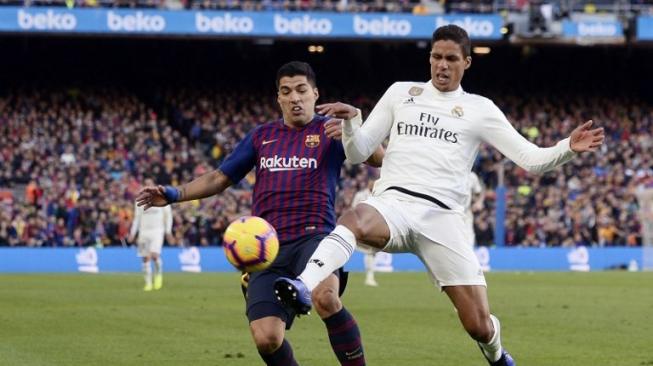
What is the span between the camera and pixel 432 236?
9148mm

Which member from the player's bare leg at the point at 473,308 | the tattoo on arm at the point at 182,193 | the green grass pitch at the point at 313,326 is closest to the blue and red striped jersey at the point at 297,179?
the tattoo on arm at the point at 182,193

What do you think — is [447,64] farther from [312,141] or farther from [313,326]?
[313,326]

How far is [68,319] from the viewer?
17.9 metres

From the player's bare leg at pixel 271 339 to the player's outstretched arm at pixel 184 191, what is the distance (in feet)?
3.92

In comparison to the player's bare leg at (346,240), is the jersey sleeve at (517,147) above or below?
above

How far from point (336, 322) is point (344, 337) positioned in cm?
12

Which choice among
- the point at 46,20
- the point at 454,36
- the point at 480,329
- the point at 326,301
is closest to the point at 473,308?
the point at 480,329

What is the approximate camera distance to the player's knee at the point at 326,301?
922cm

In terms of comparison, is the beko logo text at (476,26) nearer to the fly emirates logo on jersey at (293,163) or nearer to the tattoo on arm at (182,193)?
the tattoo on arm at (182,193)

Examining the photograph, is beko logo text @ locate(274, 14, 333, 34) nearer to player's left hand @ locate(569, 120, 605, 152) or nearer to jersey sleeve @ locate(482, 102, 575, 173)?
jersey sleeve @ locate(482, 102, 575, 173)

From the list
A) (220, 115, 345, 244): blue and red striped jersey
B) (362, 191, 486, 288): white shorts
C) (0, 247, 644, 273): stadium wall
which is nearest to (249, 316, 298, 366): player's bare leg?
(220, 115, 345, 244): blue and red striped jersey

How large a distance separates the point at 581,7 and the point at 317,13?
943 centimetres

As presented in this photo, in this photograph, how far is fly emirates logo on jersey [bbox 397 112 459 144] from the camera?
9.32 metres

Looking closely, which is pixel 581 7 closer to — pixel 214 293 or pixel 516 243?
pixel 516 243
